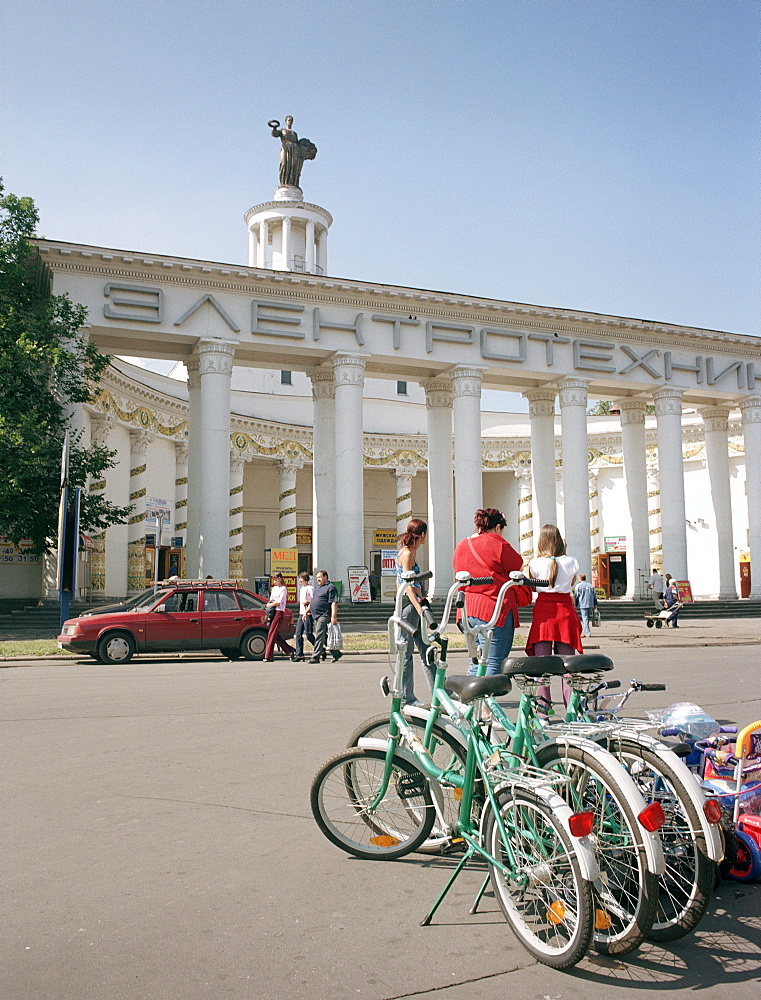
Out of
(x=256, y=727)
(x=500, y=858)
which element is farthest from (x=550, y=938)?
(x=256, y=727)

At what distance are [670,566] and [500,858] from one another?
33197 millimetres

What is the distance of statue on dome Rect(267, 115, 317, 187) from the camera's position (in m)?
48.4

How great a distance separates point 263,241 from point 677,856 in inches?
2017

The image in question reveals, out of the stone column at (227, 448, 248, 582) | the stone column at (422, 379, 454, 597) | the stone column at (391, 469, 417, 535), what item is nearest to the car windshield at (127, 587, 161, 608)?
the stone column at (422, 379, 454, 597)

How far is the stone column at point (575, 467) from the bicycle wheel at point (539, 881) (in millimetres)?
29483

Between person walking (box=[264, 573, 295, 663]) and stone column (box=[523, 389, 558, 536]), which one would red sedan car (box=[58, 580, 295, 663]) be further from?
stone column (box=[523, 389, 558, 536])

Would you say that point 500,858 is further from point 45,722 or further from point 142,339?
point 142,339

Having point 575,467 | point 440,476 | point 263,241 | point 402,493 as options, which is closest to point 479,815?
point 440,476

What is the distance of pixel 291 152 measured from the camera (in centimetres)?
4916

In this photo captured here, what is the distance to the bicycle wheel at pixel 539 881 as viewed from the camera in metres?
3.27

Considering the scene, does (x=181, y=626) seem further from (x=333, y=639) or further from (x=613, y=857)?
(x=613, y=857)

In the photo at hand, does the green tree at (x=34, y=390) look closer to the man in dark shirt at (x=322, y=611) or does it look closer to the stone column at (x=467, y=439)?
the man in dark shirt at (x=322, y=611)

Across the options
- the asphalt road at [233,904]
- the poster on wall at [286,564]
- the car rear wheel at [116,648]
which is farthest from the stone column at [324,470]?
the asphalt road at [233,904]

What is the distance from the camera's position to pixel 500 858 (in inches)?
146
